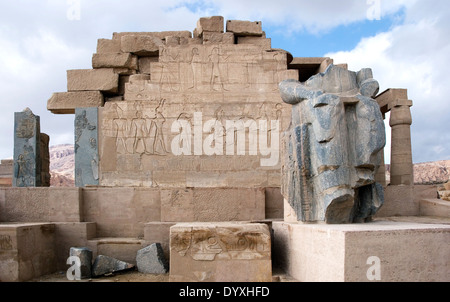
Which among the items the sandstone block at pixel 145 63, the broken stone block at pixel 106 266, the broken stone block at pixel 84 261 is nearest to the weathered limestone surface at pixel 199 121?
the sandstone block at pixel 145 63

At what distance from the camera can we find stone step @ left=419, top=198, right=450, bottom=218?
703 cm

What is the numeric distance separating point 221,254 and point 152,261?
182cm

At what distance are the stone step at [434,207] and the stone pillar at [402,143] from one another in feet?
3.96

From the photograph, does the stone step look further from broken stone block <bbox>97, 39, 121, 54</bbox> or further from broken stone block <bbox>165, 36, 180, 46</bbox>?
broken stone block <bbox>97, 39, 121, 54</bbox>

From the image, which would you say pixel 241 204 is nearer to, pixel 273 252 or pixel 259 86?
pixel 273 252

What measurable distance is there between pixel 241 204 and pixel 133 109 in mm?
3738

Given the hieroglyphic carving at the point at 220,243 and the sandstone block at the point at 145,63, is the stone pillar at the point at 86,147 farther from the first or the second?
the hieroglyphic carving at the point at 220,243

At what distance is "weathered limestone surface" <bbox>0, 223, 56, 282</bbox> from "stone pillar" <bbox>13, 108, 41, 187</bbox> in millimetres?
3657

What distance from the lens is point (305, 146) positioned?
16.7 feet

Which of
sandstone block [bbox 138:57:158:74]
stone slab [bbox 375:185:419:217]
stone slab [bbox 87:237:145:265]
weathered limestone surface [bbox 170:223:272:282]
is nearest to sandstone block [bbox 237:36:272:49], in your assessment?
sandstone block [bbox 138:57:158:74]

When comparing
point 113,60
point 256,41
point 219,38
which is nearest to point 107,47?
point 113,60

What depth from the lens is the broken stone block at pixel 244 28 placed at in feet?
33.1

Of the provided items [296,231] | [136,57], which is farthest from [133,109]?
[296,231]

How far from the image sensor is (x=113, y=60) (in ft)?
34.2
